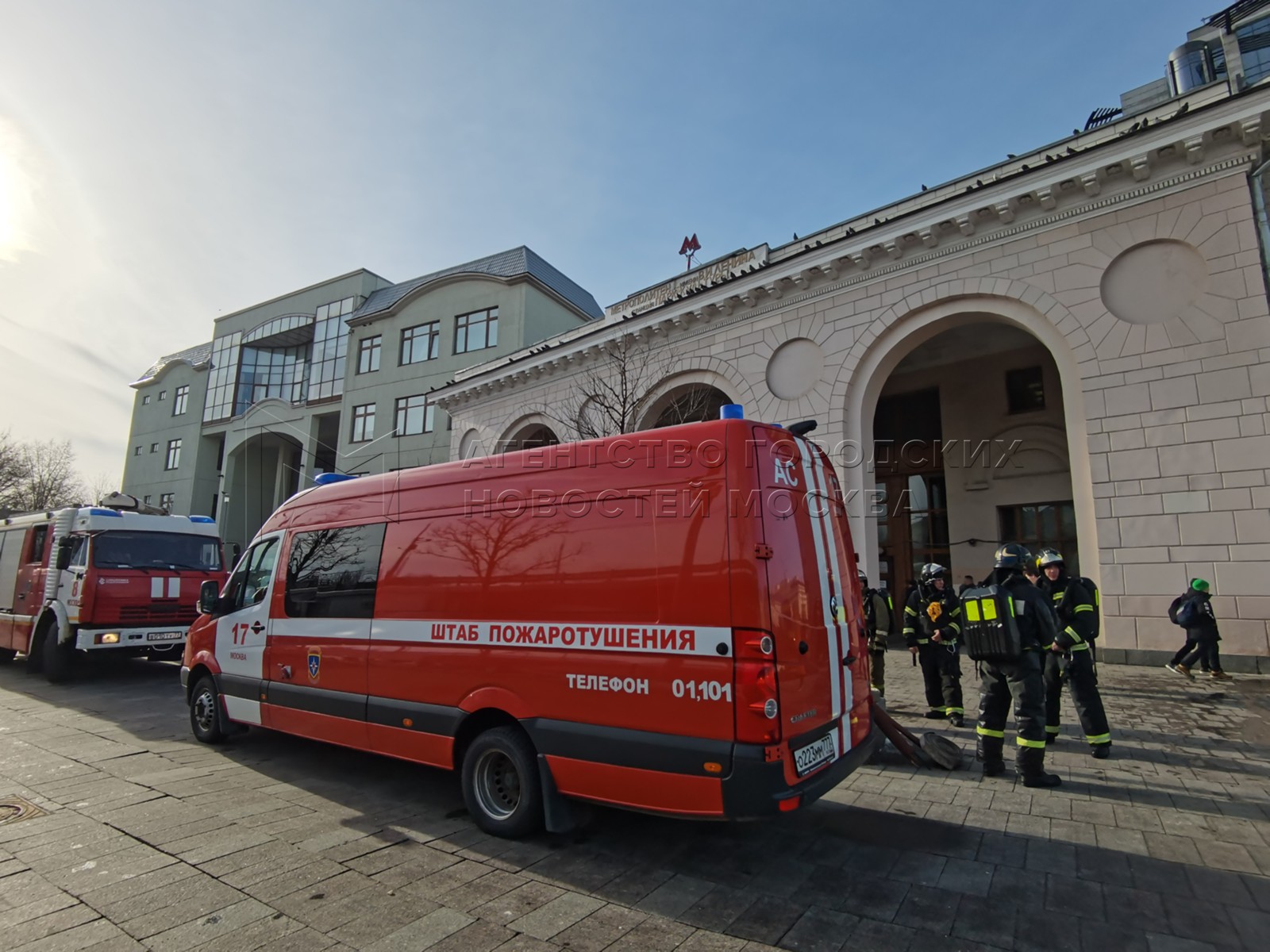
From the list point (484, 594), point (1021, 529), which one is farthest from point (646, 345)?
point (484, 594)

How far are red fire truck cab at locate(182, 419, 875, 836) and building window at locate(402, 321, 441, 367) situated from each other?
26.4 m

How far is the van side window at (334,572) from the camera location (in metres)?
5.44

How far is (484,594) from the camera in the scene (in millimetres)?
4578

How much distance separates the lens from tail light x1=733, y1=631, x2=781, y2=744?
11.1 feet

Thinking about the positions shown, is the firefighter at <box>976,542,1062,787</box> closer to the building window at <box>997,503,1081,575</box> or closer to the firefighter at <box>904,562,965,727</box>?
the firefighter at <box>904,562,965,727</box>

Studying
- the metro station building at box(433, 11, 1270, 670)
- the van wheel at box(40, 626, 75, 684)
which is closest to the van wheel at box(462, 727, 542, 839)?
the van wheel at box(40, 626, 75, 684)

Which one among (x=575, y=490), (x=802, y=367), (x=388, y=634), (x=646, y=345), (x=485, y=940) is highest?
(x=646, y=345)

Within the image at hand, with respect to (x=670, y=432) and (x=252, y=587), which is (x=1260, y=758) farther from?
(x=252, y=587)

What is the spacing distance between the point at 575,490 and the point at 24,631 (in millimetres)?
13331

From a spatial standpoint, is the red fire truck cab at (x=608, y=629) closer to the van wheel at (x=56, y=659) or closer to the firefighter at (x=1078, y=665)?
the firefighter at (x=1078, y=665)

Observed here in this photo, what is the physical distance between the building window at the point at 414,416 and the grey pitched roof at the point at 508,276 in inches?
210

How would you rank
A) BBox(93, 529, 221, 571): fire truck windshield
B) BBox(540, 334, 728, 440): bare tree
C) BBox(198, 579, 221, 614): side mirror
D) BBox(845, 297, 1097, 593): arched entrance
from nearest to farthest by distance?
BBox(198, 579, 221, 614): side mirror → BBox(93, 529, 221, 571): fire truck windshield → BBox(845, 297, 1097, 593): arched entrance → BBox(540, 334, 728, 440): bare tree

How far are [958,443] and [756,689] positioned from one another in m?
16.5

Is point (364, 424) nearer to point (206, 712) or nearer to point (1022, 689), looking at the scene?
point (206, 712)
